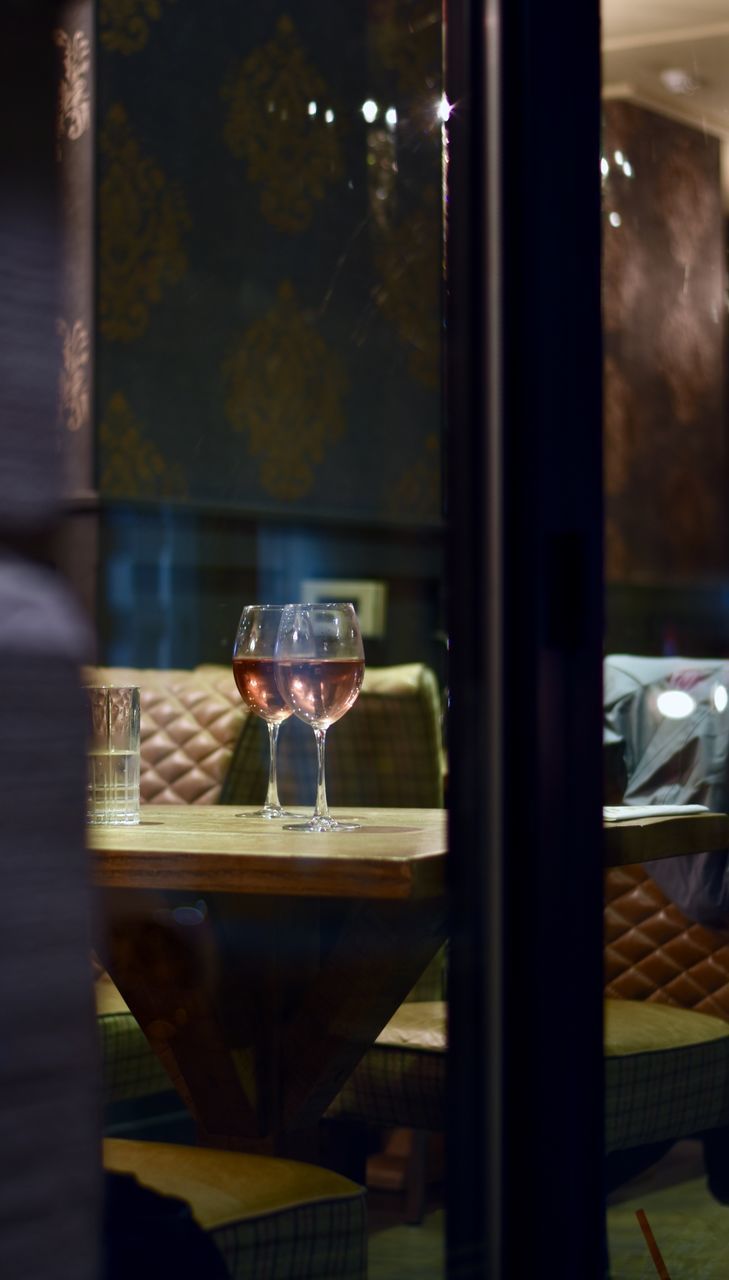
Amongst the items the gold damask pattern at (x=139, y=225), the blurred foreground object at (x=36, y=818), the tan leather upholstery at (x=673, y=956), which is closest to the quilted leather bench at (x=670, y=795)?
the tan leather upholstery at (x=673, y=956)

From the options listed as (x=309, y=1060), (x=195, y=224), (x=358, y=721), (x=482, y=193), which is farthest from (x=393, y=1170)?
(x=195, y=224)

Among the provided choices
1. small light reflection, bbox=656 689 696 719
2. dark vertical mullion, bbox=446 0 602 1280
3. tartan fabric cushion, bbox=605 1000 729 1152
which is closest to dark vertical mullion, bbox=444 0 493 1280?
dark vertical mullion, bbox=446 0 602 1280

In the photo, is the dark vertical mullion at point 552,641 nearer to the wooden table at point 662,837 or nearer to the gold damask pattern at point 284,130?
the wooden table at point 662,837

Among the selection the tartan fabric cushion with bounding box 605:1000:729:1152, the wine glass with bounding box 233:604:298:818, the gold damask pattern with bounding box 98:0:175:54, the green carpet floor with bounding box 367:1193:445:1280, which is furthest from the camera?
the gold damask pattern with bounding box 98:0:175:54

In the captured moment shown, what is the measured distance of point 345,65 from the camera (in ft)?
11.1

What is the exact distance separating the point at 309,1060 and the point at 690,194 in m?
3.08

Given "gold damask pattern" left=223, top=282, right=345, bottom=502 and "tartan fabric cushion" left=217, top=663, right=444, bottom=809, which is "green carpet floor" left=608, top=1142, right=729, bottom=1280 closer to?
"tartan fabric cushion" left=217, top=663, right=444, bottom=809

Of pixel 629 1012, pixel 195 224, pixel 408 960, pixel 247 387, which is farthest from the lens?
pixel 247 387

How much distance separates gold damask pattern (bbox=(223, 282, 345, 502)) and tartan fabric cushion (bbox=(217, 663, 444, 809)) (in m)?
1.24

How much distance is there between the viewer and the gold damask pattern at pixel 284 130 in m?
3.18

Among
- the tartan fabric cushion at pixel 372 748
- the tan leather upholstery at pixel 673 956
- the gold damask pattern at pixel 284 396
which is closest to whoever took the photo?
the tan leather upholstery at pixel 673 956

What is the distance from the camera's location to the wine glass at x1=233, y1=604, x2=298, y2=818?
123 centimetres

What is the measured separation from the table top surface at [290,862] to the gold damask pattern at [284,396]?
229 centimetres

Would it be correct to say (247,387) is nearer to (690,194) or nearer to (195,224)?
(195,224)
